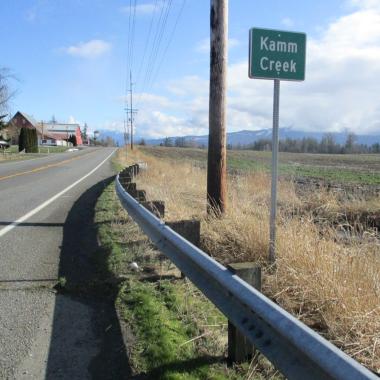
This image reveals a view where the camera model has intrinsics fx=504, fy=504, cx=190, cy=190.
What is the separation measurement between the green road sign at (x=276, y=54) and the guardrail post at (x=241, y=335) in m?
2.81

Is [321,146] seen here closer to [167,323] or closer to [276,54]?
[276,54]

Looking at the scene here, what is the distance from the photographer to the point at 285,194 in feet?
45.9

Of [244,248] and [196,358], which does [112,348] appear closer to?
[196,358]

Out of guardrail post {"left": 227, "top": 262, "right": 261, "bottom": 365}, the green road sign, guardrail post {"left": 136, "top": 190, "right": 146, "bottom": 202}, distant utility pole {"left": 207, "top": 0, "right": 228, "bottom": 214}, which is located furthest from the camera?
guardrail post {"left": 136, "top": 190, "right": 146, "bottom": 202}

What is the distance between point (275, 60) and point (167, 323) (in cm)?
324

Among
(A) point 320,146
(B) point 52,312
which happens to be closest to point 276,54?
(B) point 52,312

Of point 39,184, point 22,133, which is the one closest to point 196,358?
point 39,184

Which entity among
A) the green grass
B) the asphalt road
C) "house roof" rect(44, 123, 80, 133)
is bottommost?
the green grass

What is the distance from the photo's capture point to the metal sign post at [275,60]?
5707 millimetres

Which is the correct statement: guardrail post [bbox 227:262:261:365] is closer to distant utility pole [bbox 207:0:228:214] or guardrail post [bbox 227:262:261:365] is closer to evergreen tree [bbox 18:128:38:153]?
distant utility pole [bbox 207:0:228:214]

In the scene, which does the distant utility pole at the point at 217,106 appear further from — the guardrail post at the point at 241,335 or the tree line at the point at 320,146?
the tree line at the point at 320,146

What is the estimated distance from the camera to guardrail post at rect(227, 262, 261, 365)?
11.5 ft

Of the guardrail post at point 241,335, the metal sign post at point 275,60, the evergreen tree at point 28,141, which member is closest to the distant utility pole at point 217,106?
the metal sign post at point 275,60

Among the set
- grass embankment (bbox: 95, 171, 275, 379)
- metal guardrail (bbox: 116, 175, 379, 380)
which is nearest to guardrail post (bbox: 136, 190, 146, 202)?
grass embankment (bbox: 95, 171, 275, 379)
